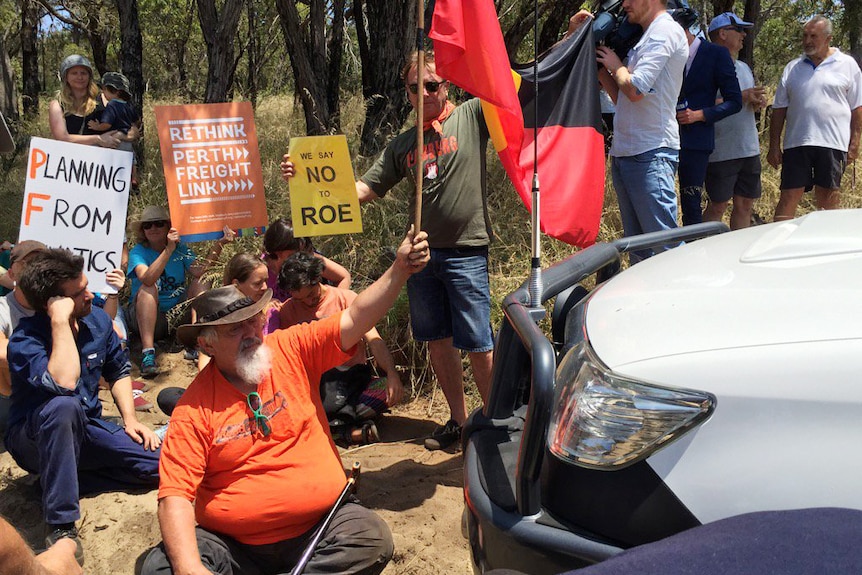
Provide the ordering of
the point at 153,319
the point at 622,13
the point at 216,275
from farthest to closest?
the point at 216,275 → the point at 153,319 → the point at 622,13

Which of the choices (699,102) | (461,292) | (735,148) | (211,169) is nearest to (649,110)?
(699,102)

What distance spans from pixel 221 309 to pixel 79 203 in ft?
8.66

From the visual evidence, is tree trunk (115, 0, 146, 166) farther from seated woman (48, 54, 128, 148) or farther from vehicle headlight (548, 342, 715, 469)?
vehicle headlight (548, 342, 715, 469)

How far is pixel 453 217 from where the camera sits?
4043mm

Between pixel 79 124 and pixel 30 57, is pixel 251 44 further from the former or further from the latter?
pixel 79 124

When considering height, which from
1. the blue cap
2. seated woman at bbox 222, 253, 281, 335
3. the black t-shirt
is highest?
the blue cap

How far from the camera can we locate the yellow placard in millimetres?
4605

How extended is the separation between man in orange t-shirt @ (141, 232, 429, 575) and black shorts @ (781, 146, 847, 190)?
463 centimetres

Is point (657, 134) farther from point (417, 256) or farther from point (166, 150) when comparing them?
point (166, 150)

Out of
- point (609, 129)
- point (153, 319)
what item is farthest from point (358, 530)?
point (609, 129)

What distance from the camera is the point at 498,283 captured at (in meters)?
5.64

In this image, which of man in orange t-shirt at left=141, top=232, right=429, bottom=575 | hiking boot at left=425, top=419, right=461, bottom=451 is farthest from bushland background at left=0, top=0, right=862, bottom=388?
man in orange t-shirt at left=141, top=232, right=429, bottom=575

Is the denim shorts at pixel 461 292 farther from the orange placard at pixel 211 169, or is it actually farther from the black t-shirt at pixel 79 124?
the black t-shirt at pixel 79 124

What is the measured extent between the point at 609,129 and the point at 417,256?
5.12 metres
